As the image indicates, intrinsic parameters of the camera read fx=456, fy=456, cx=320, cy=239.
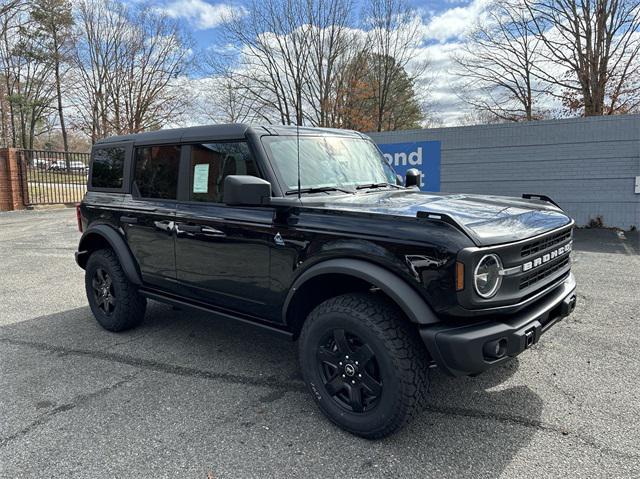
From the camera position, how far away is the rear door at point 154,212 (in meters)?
3.81

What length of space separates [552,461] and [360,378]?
107cm

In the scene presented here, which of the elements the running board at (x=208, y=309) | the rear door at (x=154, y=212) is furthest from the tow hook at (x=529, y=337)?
the rear door at (x=154, y=212)

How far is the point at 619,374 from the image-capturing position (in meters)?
3.34

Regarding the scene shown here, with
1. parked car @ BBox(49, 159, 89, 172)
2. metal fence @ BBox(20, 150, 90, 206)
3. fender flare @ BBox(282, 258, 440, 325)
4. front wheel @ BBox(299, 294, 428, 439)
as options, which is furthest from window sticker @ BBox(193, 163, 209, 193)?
parked car @ BBox(49, 159, 89, 172)

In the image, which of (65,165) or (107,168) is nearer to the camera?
(107,168)

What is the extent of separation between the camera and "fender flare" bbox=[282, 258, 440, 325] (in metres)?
2.35

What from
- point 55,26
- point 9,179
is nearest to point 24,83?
point 55,26

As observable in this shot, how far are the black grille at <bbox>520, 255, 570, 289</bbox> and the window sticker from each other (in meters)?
2.34

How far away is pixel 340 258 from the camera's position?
2666mm

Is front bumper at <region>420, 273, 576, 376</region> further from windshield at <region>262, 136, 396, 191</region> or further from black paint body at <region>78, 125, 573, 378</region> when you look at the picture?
windshield at <region>262, 136, 396, 191</region>

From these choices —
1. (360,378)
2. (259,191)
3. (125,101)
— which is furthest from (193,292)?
(125,101)

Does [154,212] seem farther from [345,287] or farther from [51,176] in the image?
[51,176]

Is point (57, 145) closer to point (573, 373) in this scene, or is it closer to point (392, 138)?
point (392, 138)

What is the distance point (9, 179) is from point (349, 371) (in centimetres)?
1738
